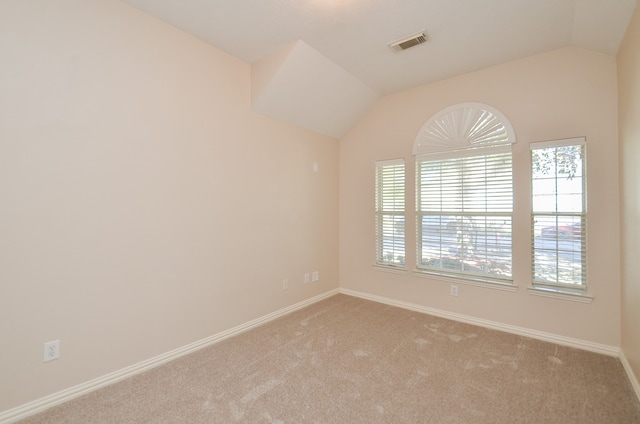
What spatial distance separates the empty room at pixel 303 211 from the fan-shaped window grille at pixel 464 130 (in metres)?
0.02

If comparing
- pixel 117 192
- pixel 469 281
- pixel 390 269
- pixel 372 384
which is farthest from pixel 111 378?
pixel 469 281

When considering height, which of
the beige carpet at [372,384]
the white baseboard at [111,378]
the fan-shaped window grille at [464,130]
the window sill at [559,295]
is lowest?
the beige carpet at [372,384]

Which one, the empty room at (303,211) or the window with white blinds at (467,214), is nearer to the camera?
the empty room at (303,211)

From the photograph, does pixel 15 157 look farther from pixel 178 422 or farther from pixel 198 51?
pixel 178 422

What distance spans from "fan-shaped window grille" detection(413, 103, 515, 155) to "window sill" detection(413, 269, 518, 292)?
1475 mm

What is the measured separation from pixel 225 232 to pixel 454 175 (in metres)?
2.66

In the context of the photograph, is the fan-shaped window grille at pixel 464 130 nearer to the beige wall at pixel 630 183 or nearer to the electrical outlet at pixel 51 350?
the beige wall at pixel 630 183

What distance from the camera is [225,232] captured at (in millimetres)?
2859

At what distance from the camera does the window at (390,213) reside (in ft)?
12.3

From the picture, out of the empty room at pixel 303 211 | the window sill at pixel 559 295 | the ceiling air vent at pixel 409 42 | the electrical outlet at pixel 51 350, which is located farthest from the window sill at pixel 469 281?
the electrical outlet at pixel 51 350

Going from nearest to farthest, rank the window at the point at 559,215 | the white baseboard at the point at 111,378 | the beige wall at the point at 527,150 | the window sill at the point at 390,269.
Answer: the white baseboard at the point at 111,378 → the beige wall at the point at 527,150 → the window at the point at 559,215 → the window sill at the point at 390,269

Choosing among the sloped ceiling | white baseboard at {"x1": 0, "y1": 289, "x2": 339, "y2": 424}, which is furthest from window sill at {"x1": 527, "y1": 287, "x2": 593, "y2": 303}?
white baseboard at {"x1": 0, "y1": 289, "x2": 339, "y2": 424}

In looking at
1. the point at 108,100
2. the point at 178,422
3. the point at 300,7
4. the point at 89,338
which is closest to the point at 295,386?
the point at 178,422

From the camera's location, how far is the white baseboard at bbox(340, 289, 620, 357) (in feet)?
8.24
